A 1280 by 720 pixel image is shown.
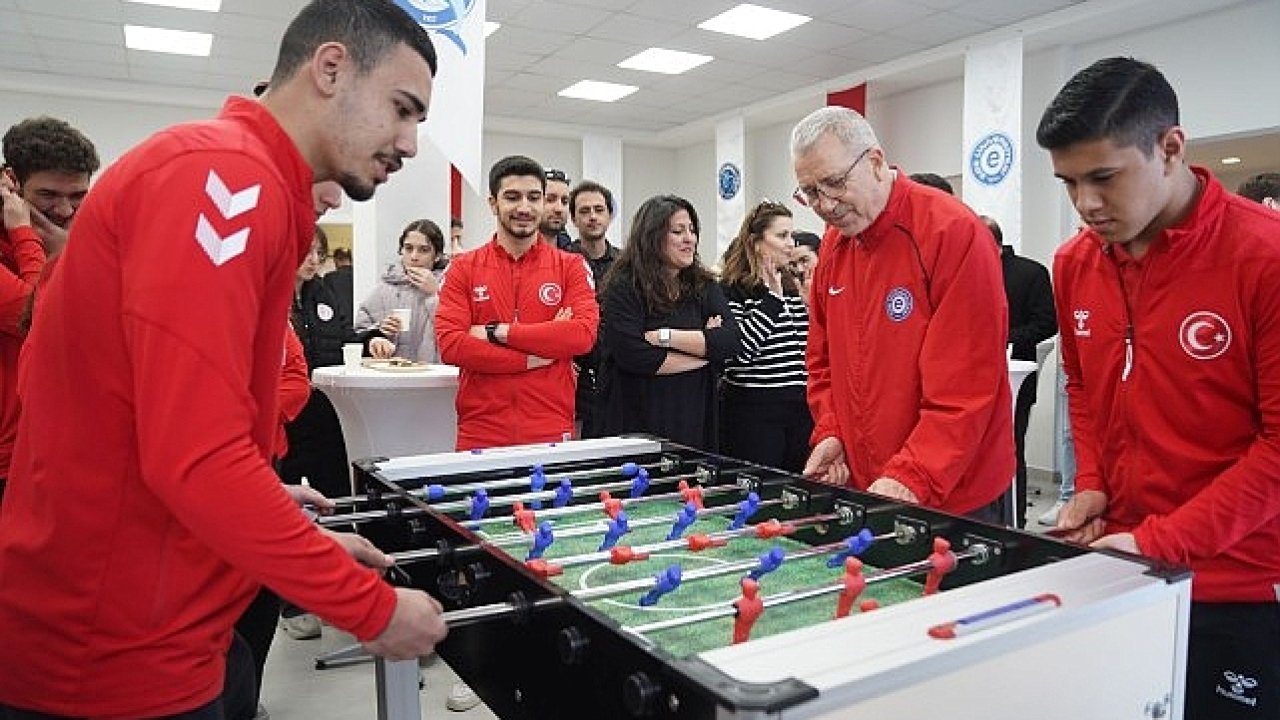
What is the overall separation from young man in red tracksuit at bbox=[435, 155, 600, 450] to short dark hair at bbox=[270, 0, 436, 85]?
1736mm

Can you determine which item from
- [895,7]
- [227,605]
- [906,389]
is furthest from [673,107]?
[227,605]

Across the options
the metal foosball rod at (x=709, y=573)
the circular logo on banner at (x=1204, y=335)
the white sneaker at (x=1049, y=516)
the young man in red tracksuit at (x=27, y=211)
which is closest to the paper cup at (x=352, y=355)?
the young man in red tracksuit at (x=27, y=211)

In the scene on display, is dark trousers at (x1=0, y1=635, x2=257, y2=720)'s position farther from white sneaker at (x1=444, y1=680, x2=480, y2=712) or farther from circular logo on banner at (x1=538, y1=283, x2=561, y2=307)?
circular logo on banner at (x1=538, y1=283, x2=561, y2=307)

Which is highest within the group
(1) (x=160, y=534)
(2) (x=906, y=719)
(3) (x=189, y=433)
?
(3) (x=189, y=433)

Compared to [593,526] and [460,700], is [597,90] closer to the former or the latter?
[460,700]

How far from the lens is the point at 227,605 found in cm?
111

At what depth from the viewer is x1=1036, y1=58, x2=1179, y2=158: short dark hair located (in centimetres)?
143

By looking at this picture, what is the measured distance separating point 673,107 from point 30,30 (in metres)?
5.87

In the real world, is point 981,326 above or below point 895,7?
below

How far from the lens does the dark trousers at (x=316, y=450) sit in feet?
12.1

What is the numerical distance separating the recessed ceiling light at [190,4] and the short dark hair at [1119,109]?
21.2ft

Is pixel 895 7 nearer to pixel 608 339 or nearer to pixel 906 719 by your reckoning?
pixel 608 339

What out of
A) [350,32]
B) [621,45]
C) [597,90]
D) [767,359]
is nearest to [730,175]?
[597,90]

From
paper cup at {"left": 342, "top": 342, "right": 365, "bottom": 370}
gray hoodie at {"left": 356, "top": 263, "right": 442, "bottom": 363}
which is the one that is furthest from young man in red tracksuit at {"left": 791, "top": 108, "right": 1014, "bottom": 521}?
gray hoodie at {"left": 356, "top": 263, "right": 442, "bottom": 363}
